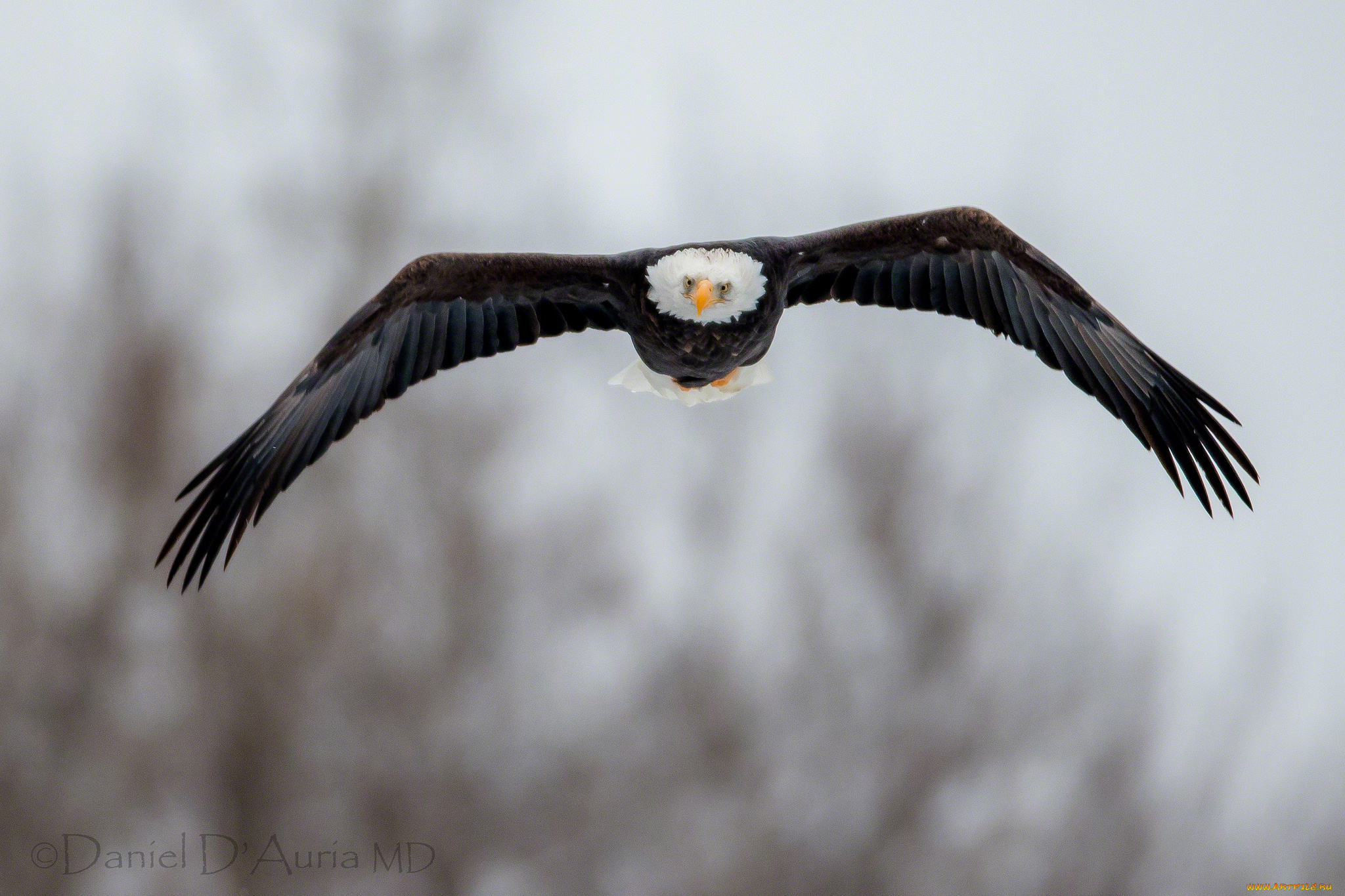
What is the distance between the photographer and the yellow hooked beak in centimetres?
505

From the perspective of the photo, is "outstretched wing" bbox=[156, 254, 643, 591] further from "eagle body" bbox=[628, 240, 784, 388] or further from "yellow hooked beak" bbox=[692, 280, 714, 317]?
"yellow hooked beak" bbox=[692, 280, 714, 317]

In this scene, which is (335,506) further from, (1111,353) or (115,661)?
(1111,353)

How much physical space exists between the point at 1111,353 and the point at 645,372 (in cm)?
192

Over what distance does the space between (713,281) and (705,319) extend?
141mm

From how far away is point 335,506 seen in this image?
39.1ft

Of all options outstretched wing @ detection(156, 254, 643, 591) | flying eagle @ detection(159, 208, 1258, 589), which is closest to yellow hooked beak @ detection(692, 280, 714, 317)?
flying eagle @ detection(159, 208, 1258, 589)

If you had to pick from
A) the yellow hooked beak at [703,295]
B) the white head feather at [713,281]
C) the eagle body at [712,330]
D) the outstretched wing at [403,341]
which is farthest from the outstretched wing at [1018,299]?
the outstretched wing at [403,341]

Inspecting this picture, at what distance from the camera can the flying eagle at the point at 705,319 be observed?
5.11m

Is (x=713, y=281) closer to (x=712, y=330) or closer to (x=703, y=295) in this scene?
(x=703, y=295)

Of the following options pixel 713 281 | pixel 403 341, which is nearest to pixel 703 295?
pixel 713 281

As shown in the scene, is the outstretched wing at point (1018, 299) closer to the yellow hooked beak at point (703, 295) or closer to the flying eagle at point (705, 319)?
the flying eagle at point (705, 319)

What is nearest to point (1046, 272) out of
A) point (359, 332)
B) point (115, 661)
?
point (359, 332)

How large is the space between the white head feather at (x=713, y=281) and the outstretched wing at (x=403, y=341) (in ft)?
0.77

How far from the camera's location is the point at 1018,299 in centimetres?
550
